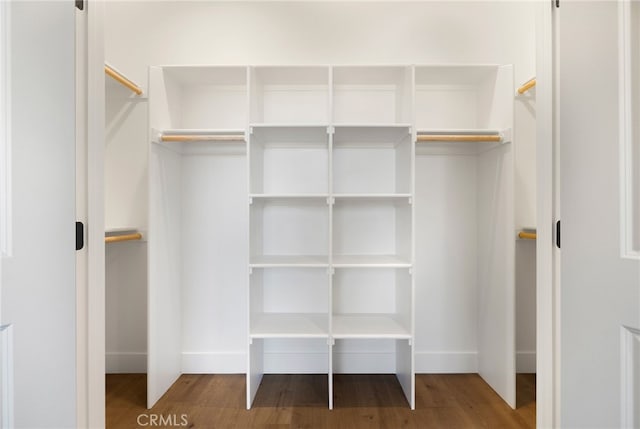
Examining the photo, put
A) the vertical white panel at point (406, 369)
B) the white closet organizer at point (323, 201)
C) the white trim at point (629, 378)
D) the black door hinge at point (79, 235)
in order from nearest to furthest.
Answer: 1. the white trim at point (629, 378)
2. the black door hinge at point (79, 235)
3. the vertical white panel at point (406, 369)
4. the white closet organizer at point (323, 201)

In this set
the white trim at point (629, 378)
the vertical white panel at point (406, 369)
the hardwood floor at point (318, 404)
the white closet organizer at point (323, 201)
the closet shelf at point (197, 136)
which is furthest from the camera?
the white closet organizer at point (323, 201)

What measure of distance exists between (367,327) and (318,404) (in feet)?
1.62

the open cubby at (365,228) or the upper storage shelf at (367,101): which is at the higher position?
the upper storage shelf at (367,101)

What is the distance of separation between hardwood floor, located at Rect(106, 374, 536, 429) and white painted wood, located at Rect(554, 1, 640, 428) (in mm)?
1081

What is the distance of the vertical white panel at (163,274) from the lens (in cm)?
198

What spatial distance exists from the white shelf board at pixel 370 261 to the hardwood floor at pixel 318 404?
76 cm

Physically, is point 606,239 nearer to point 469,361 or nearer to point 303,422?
point 303,422

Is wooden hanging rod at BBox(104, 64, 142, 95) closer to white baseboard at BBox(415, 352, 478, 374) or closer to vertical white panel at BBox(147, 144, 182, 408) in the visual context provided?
vertical white panel at BBox(147, 144, 182, 408)

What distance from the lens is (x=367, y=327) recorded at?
2098 mm

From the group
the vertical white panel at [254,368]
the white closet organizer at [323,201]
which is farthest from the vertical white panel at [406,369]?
the vertical white panel at [254,368]

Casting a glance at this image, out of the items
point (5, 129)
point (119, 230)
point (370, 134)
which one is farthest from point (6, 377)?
point (370, 134)

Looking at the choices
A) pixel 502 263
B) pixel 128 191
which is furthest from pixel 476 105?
pixel 128 191

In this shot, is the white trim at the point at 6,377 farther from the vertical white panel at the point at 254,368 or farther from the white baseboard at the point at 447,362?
the white baseboard at the point at 447,362

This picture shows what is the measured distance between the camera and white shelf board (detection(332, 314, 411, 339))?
198 centimetres
